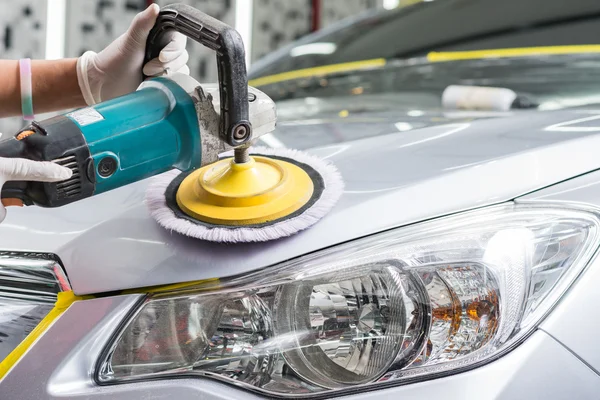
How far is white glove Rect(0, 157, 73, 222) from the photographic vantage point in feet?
2.73

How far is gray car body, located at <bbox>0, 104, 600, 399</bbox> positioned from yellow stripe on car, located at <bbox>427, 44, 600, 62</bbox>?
0.92m

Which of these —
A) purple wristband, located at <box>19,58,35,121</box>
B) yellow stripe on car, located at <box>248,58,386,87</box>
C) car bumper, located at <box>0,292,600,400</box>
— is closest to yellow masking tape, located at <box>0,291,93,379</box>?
car bumper, located at <box>0,292,600,400</box>

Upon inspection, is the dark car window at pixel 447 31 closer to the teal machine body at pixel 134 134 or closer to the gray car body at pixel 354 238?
the gray car body at pixel 354 238

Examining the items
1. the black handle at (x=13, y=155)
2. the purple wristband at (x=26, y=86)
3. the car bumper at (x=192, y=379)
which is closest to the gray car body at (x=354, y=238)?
the car bumper at (x=192, y=379)

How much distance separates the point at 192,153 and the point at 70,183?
16 centimetres

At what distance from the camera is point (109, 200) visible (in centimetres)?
107

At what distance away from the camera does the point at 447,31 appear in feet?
7.11

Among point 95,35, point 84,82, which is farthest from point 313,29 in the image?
point 84,82

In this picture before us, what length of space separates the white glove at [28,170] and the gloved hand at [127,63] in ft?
1.20

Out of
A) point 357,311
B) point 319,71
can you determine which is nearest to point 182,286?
point 357,311

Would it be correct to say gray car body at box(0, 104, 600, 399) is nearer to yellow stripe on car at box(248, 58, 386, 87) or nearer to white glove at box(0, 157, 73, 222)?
white glove at box(0, 157, 73, 222)

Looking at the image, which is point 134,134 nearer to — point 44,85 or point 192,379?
point 192,379

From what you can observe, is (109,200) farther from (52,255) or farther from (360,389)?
(360,389)

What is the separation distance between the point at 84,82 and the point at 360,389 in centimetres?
84
